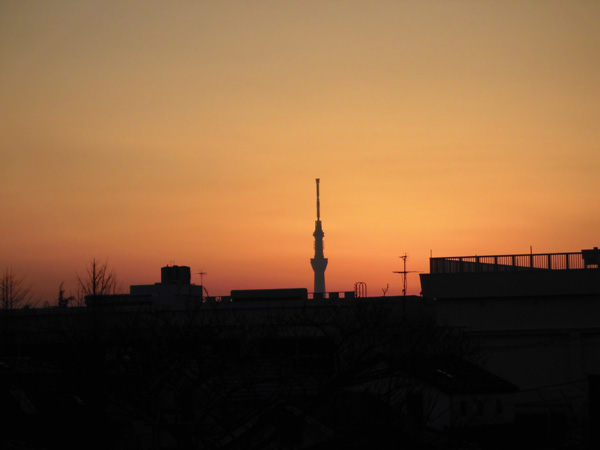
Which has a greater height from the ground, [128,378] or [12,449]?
[128,378]

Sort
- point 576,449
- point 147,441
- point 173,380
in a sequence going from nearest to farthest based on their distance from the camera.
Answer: point 173,380, point 147,441, point 576,449

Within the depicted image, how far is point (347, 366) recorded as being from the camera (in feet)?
36.0

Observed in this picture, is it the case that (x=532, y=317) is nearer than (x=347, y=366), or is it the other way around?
(x=347, y=366)

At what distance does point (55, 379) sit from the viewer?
13.3 m

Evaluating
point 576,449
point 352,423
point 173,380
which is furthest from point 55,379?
point 576,449

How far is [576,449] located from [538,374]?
6534 millimetres

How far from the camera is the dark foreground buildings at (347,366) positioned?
34.6ft

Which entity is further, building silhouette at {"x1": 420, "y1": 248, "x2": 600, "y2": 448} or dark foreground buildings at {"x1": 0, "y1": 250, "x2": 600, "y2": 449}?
building silhouette at {"x1": 420, "y1": 248, "x2": 600, "y2": 448}

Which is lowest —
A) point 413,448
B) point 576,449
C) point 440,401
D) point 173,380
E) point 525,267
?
point 576,449

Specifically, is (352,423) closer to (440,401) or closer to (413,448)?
(413,448)

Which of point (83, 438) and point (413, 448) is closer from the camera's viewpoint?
point (413, 448)

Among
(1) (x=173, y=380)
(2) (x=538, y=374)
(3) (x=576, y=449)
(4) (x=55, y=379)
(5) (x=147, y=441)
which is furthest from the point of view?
(2) (x=538, y=374)

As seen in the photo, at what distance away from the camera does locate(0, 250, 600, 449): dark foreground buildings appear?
1055 centimetres

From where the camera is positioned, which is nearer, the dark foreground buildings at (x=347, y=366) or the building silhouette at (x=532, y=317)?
the dark foreground buildings at (x=347, y=366)
